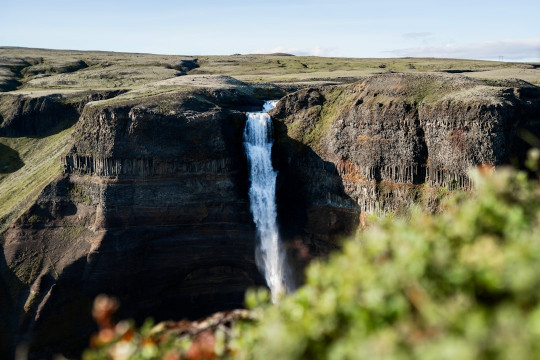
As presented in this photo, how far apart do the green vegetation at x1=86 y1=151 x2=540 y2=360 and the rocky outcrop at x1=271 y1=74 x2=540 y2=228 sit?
1189 inches

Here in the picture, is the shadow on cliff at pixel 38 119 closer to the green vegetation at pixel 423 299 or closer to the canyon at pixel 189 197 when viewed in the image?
the canyon at pixel 189 197

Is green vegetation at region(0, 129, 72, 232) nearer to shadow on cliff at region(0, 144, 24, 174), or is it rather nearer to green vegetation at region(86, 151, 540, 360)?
shadow on cliff at region(0, 144, 24, 174)

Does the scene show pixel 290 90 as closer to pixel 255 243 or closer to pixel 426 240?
pixel 255 243

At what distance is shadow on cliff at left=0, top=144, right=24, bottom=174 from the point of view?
6612cm

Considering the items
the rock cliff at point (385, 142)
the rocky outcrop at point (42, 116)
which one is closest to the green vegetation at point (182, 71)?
the rocky outcrop at point (42, 116)

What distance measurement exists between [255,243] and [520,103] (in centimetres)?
2738

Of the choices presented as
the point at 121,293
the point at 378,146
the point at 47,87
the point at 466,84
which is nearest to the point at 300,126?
the point at 378,146

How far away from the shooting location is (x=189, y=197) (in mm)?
46469

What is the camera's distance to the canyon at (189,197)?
42844 millimetres

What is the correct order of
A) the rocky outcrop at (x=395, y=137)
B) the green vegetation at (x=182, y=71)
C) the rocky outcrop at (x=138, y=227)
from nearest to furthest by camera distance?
the rocky outcrop at (x=395, y=137)
the rocky outcrop at (x=138, y=227)
the green vegetation at (x=182, y=71)

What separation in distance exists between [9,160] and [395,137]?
180ft

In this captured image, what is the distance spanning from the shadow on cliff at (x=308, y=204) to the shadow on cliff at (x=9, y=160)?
39407 mm

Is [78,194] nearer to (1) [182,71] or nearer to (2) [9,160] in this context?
(2) [9,160]

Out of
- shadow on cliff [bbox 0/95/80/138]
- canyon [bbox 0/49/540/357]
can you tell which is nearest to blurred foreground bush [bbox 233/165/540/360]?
canyon [bbox 0/49/540/357]
